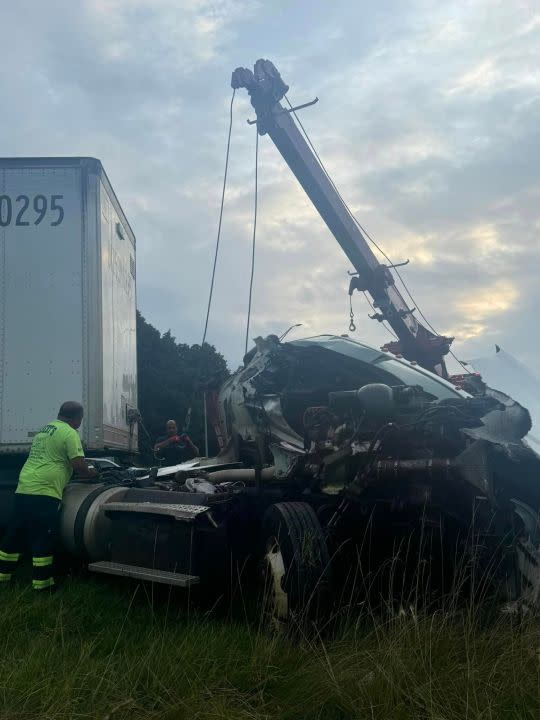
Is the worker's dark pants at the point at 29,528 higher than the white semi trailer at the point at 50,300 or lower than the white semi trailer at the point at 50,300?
lower

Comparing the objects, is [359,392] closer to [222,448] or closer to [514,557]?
[514,557]

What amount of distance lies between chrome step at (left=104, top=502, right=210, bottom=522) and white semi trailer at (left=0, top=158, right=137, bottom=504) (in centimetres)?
133

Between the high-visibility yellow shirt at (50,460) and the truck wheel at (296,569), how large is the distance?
7.18 feet

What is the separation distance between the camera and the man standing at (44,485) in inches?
230

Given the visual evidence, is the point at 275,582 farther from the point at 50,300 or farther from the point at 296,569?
the point at 50,300

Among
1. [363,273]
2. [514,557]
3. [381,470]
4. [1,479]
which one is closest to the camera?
[514,557]

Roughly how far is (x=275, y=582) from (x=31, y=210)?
4.25m

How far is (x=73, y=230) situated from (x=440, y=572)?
171 inches

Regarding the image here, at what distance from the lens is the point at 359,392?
15.3 feet

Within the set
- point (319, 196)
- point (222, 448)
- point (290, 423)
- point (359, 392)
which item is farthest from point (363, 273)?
point (359, 392)

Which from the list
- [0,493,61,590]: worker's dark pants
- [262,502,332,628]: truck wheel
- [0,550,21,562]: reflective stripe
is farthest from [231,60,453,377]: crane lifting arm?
[262,502,332,628]: truck wheel

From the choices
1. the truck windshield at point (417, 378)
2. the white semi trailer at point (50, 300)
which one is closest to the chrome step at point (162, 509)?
the white semi trailer at point (50, 300)

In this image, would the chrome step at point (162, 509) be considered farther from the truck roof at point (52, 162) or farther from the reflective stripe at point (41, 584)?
the truck roof at point (52, 162)

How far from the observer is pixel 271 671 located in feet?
11.8
